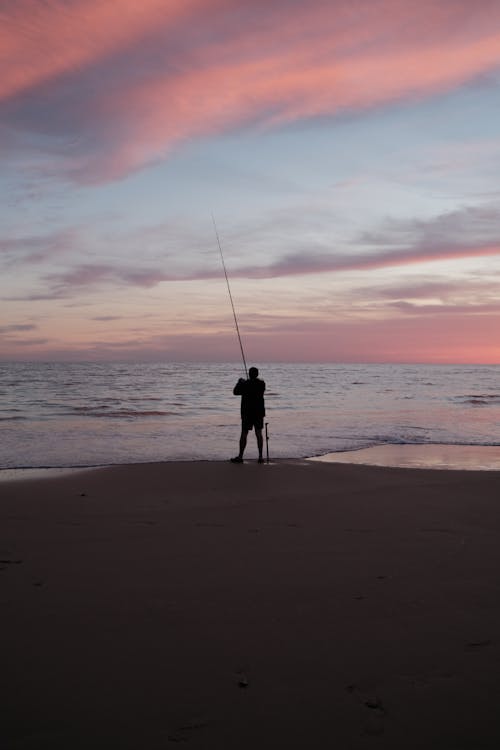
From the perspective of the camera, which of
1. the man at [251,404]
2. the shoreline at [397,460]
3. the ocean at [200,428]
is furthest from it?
the ocean at [200,428]

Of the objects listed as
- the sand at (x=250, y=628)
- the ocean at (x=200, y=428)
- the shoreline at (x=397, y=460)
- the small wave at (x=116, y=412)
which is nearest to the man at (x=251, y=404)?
the shoreline at (x=397, y=460)

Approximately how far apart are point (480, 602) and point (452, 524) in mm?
2037

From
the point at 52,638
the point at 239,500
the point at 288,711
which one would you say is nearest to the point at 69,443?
the point at 239,500

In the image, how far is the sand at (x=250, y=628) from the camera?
95.4 inches

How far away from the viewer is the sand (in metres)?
2.42

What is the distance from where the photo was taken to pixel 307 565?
14.1 ft

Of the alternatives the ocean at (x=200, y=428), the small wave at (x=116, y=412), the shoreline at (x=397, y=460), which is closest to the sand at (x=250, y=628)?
the shoreline at (x=397, y=460)

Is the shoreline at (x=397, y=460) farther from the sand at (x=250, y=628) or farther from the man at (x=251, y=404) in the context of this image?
the sand at (x=250, y=628)

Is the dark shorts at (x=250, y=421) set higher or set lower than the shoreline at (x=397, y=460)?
higher

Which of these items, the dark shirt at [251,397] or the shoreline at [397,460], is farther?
the dark shirt at [251,397]

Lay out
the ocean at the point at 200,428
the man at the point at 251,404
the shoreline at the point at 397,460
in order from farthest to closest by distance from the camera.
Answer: the ocean at the point at 200,428 < the man at the point at 251,404 < the shoreline at the point at 397,460

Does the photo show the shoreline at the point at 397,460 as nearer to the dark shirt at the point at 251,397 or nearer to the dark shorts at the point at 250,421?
the dark shorts at the point at 250,421

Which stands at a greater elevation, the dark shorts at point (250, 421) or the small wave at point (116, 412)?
the dark shorts at point (250, 421)

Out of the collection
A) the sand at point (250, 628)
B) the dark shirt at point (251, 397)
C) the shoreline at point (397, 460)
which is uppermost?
the dark shirt at point (251, 397)
